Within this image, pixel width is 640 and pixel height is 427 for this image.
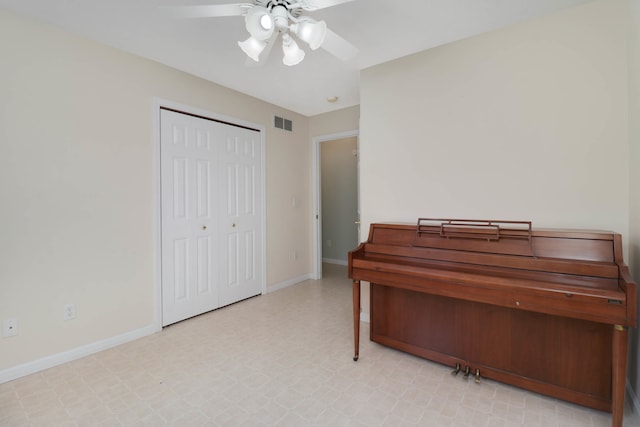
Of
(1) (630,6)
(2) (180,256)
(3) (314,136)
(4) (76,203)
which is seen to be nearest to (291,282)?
(2) (180,256)

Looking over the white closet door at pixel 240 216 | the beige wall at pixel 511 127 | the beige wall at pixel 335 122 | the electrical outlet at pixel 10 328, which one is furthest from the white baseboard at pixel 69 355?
the beige wall at pixel 335 122

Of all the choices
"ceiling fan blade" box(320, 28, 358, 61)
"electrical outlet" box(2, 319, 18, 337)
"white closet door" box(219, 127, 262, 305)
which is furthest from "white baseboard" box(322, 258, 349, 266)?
"electrical outlet" box(2, 319, 18, 337)

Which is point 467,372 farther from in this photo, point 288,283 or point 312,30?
point 288,283

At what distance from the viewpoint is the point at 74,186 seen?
2244 mm

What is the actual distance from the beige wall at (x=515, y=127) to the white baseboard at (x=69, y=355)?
94.3 inches

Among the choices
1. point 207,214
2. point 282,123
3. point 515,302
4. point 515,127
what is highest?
point 282,123

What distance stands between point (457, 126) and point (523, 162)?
1.82 feet

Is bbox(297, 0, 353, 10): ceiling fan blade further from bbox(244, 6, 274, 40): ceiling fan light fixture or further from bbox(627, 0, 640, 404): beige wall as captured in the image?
bbox(627, 0, 640, 404): beige wall

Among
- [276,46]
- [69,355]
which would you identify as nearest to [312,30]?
[276,46]

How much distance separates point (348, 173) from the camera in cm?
539

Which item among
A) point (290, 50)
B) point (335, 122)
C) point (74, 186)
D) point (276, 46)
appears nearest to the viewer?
point (290, 50)

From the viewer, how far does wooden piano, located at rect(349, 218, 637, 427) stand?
1474mm

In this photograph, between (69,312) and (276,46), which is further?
(276,46)

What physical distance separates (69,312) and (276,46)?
Result: 2634 millimetres
